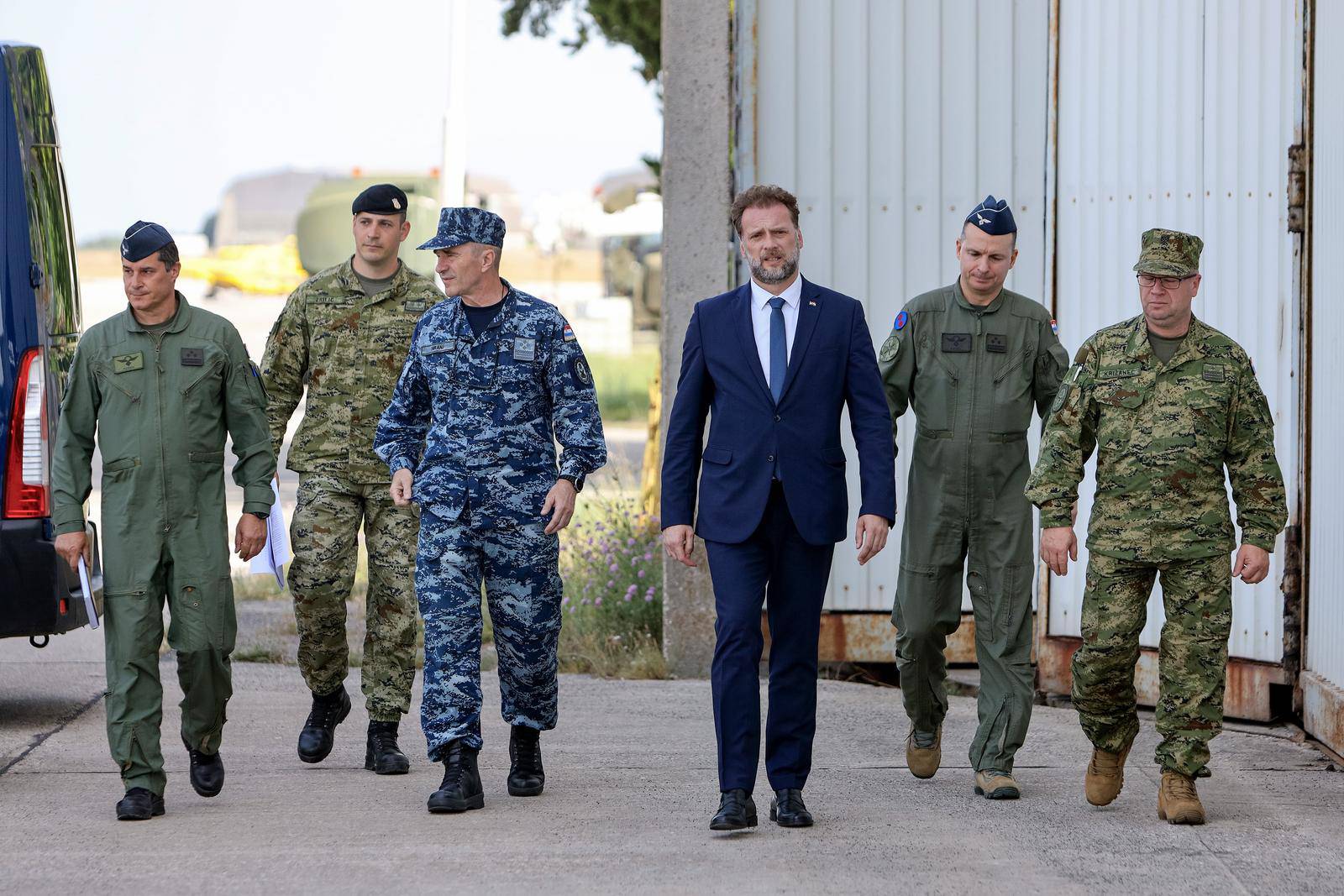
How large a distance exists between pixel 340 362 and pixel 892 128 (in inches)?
121

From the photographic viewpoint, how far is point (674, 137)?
8.55 metres

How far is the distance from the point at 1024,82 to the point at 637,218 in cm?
1879

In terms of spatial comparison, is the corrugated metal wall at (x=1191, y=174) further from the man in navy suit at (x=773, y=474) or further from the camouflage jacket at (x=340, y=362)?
the camouflage jacket at (x=340, y=362)

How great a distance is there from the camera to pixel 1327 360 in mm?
7086

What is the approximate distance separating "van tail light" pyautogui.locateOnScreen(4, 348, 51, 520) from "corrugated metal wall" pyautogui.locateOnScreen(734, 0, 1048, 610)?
11.0 ft

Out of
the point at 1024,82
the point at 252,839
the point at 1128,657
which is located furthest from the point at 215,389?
the point at 1024,82

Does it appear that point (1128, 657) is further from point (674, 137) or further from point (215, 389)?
point (674, 137)

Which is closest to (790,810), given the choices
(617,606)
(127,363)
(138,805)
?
(138,805)

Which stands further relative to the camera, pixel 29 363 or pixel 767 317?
pixel 29 363

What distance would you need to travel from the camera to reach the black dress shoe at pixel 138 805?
584cm

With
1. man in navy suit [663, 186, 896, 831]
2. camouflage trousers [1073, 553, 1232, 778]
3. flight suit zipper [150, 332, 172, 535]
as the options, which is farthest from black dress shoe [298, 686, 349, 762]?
camouflage trousers [1073, 553, 1232, 778]

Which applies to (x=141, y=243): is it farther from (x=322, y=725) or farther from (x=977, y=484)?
(x=977, y=484)

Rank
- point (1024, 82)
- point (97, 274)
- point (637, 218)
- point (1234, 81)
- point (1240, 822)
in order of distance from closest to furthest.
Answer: point (1240, 822) < point (1234, 81) < point (1024, 82) < point (637, 218) < point (97, 274)

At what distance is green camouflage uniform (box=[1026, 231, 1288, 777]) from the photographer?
18.9ft
